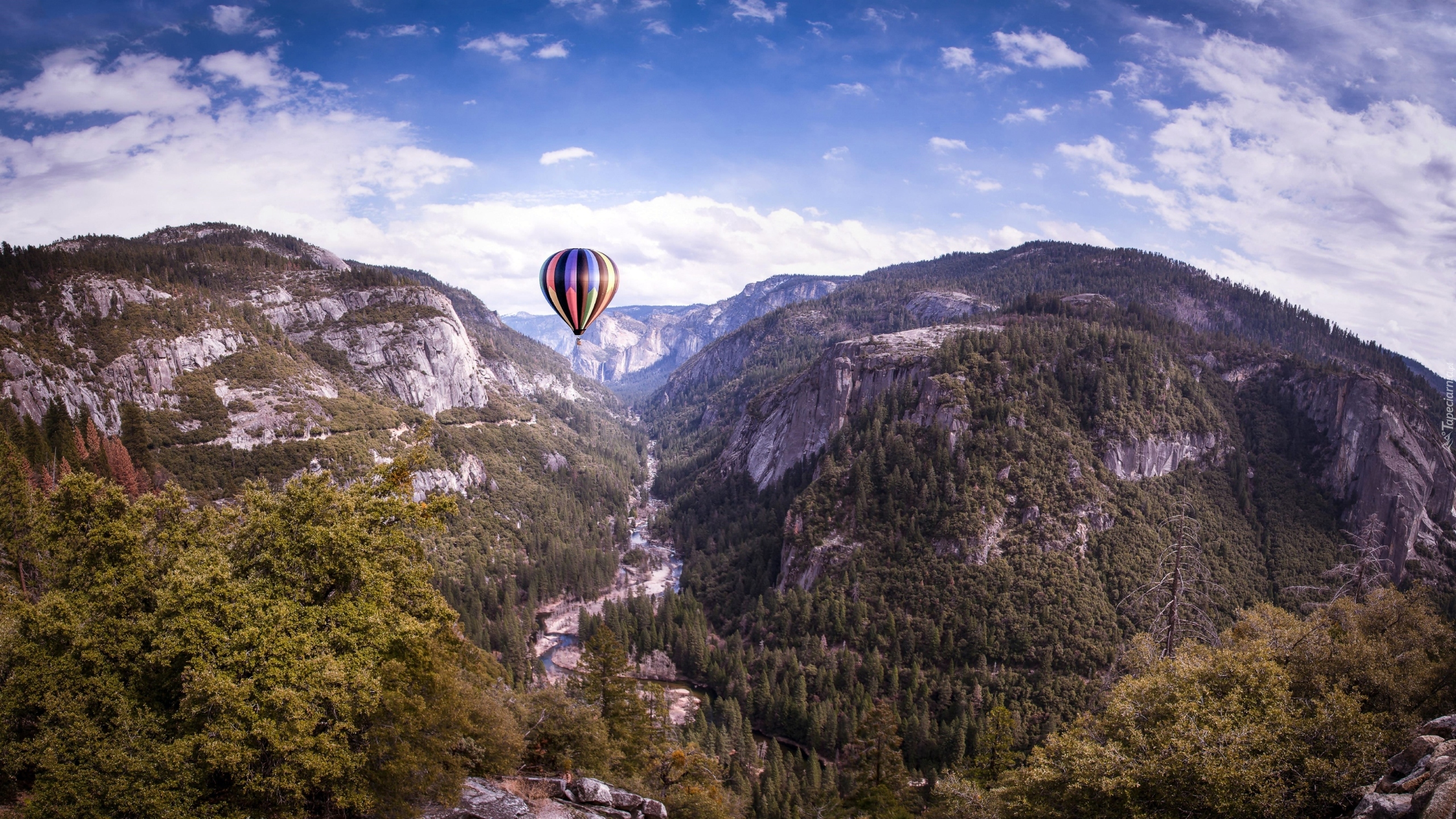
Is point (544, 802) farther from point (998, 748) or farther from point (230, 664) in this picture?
point (998, 748)

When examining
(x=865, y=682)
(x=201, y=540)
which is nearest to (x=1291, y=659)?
(x=201, y=540)

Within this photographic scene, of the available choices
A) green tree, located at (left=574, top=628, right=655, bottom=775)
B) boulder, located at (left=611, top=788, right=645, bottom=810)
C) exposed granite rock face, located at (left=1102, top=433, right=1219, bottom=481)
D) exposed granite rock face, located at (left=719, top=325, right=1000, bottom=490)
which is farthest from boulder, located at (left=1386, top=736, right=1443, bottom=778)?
exposed granite rock face, located at (left=1102, top=433, right=1219, bottom=481)

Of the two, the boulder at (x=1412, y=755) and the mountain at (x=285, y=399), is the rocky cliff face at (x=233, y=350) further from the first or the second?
the boulder at (x=1412, y=755)

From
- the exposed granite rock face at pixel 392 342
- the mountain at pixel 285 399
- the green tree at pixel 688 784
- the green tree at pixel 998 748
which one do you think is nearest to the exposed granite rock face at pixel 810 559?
the mountain at pixel 285 399

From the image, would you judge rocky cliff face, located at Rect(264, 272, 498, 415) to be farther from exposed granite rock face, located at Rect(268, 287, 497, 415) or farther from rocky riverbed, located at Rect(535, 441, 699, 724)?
rocky riverbed, located at Rect(535, 441, 699, 724)

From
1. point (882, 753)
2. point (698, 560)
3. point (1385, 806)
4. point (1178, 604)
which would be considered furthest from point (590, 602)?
point (1385, 806)

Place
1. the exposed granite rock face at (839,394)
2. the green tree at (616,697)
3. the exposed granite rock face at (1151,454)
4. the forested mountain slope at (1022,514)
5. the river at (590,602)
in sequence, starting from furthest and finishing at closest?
the exposed granite rock face at (839,394) < the exposed granite rock face at (1151,454) < the river at (590,602) < the forested mountain slope at (1022,514) < the green tree at (616,697)
